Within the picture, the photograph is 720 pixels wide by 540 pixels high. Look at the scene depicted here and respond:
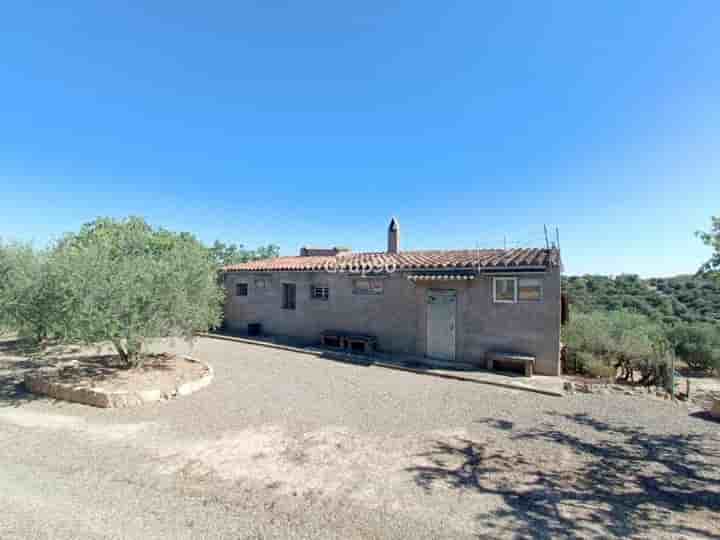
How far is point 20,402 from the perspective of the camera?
23.4ft

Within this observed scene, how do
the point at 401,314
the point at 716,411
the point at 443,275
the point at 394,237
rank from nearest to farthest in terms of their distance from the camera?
the point at 716,411 < the point at 443,275 < the point at 401,314 < the point at 394,237

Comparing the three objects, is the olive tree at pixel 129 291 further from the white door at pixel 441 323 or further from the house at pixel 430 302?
the white door at pixel 441 323

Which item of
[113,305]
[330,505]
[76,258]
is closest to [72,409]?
[113,305]

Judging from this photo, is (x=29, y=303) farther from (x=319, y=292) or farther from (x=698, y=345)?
(x=698, y=345)

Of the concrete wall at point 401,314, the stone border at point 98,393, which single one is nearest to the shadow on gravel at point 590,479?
the concrete wall at point 401,314

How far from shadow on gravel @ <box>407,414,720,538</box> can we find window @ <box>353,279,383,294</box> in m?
7.11

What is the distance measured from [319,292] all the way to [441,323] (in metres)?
5.63

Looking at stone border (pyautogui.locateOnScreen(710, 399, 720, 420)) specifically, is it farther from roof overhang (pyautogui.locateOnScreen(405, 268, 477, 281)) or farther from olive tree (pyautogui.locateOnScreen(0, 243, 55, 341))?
olive tree (pyautogui.locateOnScreen(0, 243, 55, 341))

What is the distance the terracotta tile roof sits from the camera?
1012 centimetres

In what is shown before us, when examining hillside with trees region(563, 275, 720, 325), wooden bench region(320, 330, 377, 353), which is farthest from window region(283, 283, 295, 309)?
hillside with trees region(563, 275, 720, 325)

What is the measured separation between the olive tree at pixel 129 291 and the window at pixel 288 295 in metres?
5.45

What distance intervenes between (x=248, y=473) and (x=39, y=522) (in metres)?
2.20

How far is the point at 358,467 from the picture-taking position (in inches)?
184

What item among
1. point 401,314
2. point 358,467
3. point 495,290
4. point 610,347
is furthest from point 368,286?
point 610,347
